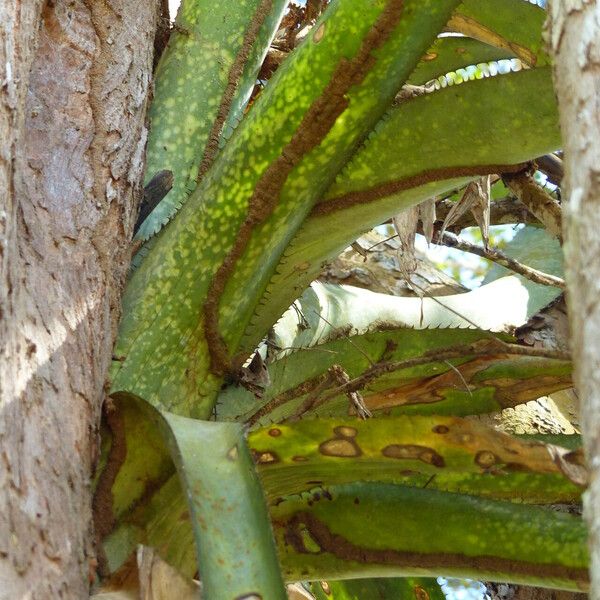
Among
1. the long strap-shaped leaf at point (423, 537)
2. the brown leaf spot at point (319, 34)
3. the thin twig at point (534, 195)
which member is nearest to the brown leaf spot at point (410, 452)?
the long strap-shaped leaf at point (423, 537)

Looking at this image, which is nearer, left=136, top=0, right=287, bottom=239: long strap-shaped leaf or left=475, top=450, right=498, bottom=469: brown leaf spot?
left=475, top=450, right=498, bottom=469: brown leaf spot

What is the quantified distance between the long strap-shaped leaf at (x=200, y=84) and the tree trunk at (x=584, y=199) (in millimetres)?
849

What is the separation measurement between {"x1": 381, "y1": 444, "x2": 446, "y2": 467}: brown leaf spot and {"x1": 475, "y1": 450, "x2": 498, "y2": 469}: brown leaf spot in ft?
0.13

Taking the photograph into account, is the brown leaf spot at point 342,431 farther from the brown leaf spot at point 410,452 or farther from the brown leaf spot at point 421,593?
the brown leaf spot at point 421,593

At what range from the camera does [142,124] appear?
1490mm

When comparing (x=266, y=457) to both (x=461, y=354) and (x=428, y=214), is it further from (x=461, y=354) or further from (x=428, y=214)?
(x=428, y=214)

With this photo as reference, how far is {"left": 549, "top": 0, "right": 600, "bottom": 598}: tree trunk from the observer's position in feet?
1.88

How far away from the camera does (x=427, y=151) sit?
1.36 meters

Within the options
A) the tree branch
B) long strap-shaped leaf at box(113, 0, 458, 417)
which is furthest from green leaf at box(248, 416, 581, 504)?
the tree branch

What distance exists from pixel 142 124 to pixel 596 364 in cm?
104

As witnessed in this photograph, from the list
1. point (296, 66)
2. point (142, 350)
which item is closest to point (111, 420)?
point (142, 350)

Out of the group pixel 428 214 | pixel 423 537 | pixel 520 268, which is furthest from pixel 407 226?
pixel 423 537

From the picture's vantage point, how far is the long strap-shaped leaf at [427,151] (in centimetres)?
130

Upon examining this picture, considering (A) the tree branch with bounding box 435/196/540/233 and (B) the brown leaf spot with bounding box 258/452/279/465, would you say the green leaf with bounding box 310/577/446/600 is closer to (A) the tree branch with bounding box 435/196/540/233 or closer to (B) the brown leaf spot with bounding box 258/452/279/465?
(B) the brown leaf spot with bounding box 258/452/279/465
